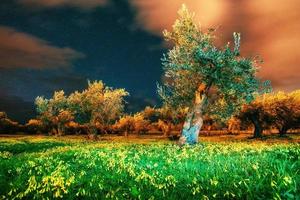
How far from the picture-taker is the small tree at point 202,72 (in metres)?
36.4

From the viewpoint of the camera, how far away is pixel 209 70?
120ft

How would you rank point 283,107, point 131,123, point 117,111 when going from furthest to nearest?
point 131,123, point 117,111, point 283,107

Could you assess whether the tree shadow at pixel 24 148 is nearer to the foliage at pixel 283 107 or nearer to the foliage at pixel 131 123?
the foliage at pixel 283 107

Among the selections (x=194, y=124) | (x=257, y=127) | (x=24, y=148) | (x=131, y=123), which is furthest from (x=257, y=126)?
(x=131, y=123)

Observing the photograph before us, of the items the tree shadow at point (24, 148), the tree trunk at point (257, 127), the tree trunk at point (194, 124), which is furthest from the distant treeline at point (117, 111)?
the tree shadow at point (24, 148)

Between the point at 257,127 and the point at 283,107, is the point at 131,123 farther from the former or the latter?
the point at 283,107

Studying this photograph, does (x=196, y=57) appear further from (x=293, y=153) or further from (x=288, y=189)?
(x=288, y=189)

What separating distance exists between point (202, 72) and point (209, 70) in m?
0.76

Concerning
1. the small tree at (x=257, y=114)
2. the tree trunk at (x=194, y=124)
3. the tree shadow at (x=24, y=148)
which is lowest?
the tree shadow at (x=24, y=148)

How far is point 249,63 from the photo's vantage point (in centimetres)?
3641

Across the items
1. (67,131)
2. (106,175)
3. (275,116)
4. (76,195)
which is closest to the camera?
(76,195)

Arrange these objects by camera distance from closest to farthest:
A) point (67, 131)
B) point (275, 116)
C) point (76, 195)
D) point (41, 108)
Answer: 1. point (76, 195)
2. point (275, 116)
3. point (41, 108)
4. point (67, 131)

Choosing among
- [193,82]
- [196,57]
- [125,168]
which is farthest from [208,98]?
[125,168]

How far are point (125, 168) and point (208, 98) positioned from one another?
25004 millimetres
